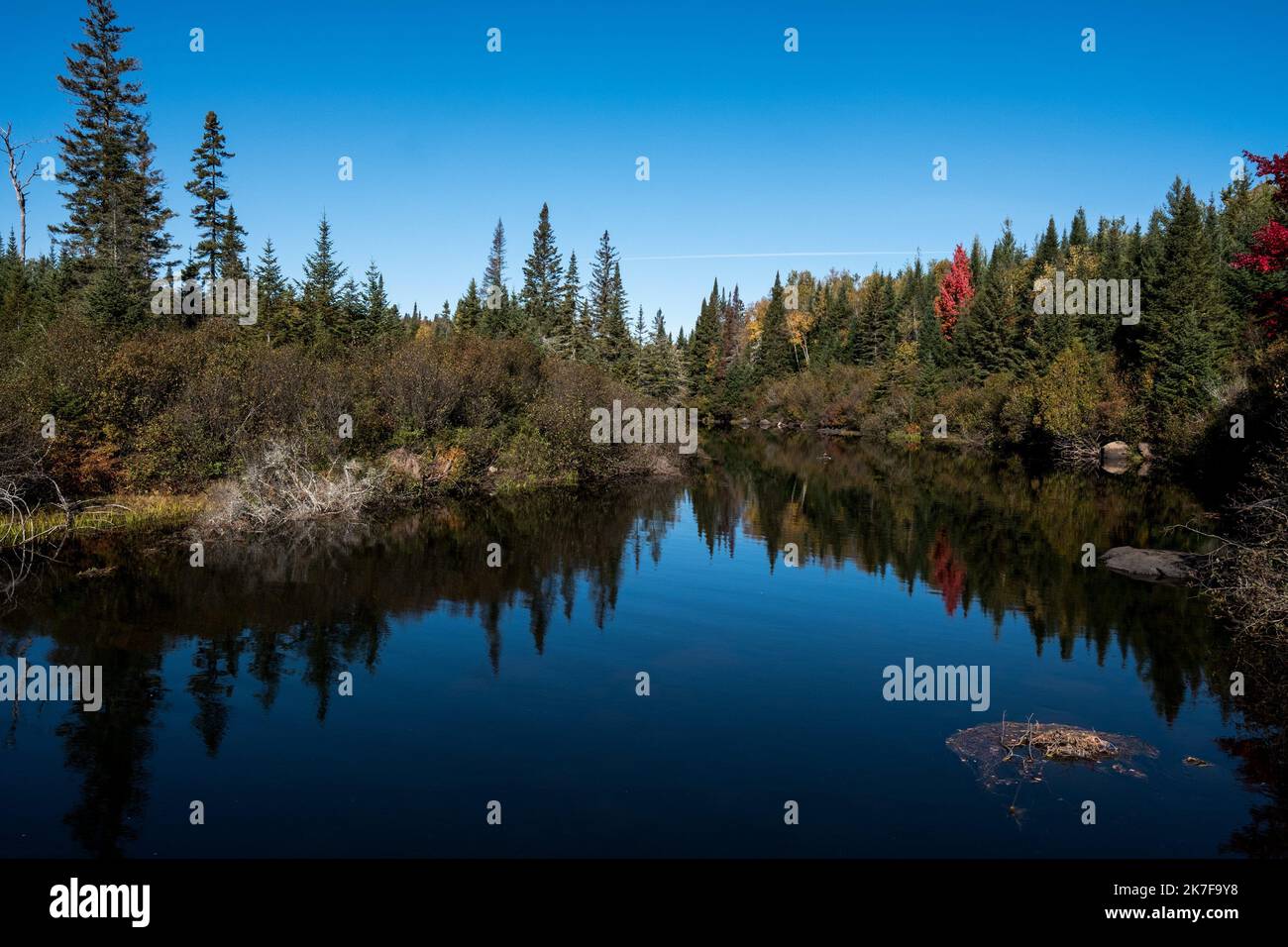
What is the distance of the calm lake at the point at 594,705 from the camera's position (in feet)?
35.7

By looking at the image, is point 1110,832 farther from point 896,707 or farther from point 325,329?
point 325,329

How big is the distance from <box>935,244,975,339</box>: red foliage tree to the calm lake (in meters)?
85.4

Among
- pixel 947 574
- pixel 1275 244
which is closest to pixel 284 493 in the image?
pixel 947 574

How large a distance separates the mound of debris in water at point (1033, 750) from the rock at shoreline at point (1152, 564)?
45.1ft

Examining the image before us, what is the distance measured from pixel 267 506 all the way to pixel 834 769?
2307cm

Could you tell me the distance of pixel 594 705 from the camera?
15195 millimetres

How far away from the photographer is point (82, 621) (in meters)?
18.1

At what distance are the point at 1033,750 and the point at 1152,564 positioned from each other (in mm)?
16353

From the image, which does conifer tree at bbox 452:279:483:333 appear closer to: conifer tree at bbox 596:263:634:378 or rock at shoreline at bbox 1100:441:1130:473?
conifer tree at bbox 596:263:634:378

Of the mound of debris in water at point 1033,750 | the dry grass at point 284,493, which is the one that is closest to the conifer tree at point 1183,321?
the mound of debris in water at point 1033,750

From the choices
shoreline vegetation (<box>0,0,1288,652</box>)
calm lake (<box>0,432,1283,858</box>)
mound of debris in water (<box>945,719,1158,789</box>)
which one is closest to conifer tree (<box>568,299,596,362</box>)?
shoreline vegetation (<box>0,0,1288,652</box>)

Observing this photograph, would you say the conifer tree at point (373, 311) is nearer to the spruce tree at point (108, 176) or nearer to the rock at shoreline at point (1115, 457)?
the spruce tree at point (108, 176)
